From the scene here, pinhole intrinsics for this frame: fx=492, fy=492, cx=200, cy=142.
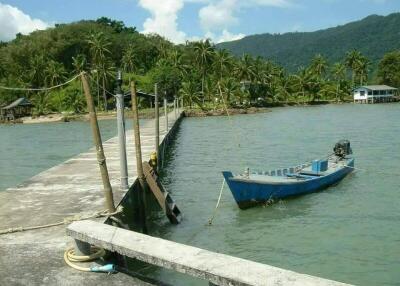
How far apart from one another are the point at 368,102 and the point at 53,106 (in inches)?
2215

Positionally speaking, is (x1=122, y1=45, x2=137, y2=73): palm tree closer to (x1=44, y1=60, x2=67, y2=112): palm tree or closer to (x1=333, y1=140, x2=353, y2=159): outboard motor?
(x1=44, y1=60, x2=67, y2=112): palm tree

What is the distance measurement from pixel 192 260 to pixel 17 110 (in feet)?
248

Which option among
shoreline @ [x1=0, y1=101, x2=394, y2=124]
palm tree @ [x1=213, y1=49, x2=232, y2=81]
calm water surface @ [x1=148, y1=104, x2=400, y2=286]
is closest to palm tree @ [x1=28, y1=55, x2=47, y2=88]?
shoreline @ [x1=0, y1=101, x2=394, y2=124]

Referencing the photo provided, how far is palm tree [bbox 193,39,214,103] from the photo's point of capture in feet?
261

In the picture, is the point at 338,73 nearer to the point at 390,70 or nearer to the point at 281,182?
the point at 390,70

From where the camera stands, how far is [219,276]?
4895mm

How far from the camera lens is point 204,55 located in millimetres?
79500

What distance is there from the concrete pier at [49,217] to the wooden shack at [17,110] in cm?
6067

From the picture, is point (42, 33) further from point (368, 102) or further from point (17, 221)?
A: point (17, 221)

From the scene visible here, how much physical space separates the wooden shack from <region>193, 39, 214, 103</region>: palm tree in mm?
27359

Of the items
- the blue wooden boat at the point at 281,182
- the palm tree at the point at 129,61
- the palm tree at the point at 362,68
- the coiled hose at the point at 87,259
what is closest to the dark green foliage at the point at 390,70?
the palm tree at the point at 362,68

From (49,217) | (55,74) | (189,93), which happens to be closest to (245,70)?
(189,93)

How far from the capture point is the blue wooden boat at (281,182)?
13.6 meters

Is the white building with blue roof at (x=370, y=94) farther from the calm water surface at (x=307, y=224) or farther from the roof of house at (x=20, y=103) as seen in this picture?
the calm water surface at (x=307, y=224)
